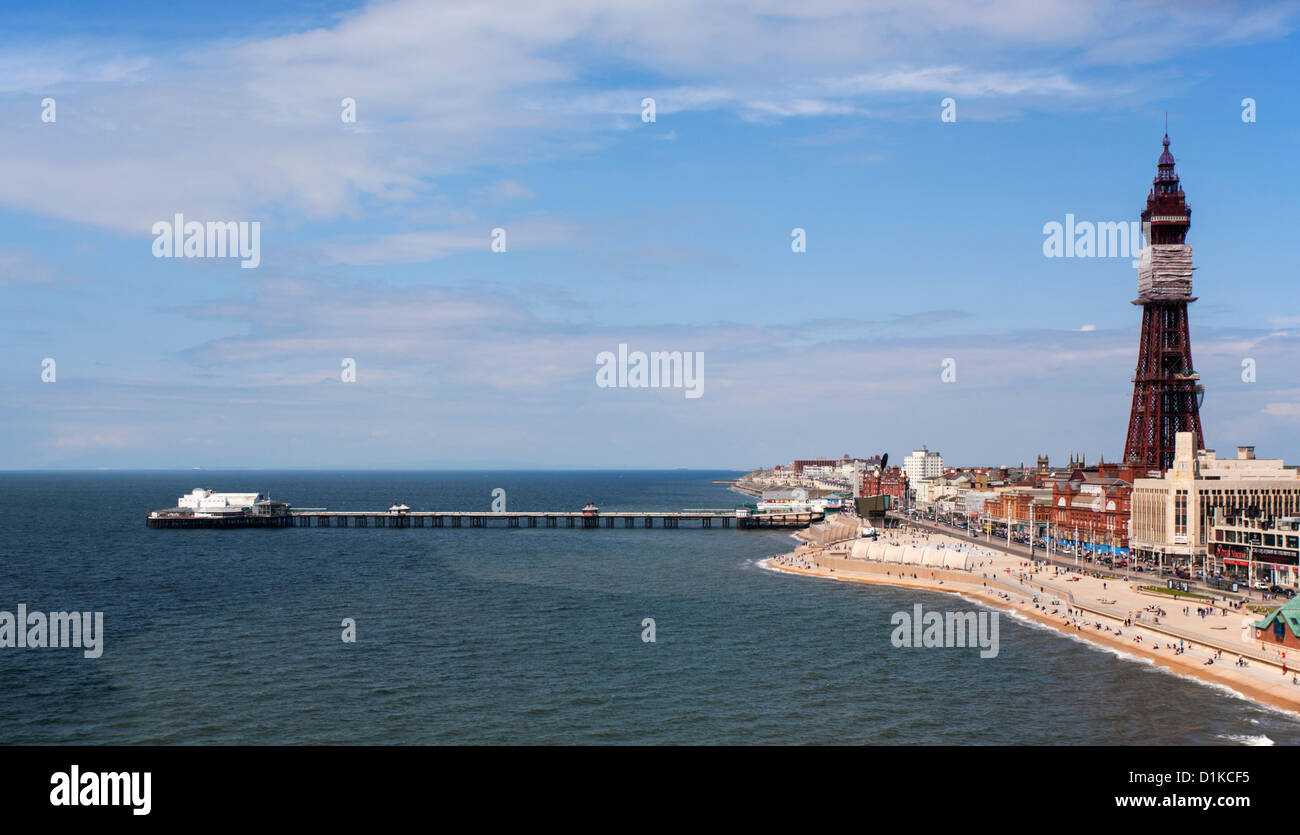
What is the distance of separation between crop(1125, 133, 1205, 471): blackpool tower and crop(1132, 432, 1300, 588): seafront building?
29.2 m

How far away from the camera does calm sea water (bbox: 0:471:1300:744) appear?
4600 cm

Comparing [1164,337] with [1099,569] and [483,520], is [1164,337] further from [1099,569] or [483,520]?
[483,520]

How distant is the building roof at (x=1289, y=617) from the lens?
59.8 metres

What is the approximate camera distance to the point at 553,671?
57812 millimetres

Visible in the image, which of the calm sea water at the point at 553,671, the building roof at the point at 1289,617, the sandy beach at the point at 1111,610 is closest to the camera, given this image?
the calm sea water at the point at 553,671

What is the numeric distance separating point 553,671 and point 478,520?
133m

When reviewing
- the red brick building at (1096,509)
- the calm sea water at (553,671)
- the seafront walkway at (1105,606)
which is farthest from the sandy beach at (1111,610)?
the red brick building at (1096,509)

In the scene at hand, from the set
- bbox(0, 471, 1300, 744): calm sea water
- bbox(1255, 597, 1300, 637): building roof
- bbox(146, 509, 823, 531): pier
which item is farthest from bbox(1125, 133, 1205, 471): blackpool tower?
bbox(1255, 597, 1300, 637): building roof

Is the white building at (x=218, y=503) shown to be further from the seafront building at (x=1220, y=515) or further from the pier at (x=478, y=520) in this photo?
the seafront building at (x=1220, y=515)

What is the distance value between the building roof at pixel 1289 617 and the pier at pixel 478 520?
118020mm

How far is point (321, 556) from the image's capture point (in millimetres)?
124938

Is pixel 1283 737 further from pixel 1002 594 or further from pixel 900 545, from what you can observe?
pixel 900 545

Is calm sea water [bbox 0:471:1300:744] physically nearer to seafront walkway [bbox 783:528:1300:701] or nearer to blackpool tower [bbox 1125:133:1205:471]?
seafront walkway [bbox 783:528:1300:701]

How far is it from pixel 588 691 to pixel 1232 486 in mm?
86963
